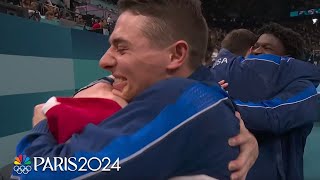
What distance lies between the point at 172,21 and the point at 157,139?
25 cm

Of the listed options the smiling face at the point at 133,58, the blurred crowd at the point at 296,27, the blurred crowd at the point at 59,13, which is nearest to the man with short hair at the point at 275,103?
the smiling face at the point at 133,58

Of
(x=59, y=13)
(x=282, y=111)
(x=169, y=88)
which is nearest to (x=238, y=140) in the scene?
(x=169, y=88)

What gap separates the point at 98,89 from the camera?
0.77 metres

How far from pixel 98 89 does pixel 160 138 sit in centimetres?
26

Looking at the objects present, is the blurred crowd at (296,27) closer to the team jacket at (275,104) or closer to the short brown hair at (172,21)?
the team jacket at (275,104)

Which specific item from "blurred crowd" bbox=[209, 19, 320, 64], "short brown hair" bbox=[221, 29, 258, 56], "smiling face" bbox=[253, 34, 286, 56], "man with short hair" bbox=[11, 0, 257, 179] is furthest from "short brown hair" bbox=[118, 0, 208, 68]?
"blurred crowd" bbox=[209, 19, 320, 64]

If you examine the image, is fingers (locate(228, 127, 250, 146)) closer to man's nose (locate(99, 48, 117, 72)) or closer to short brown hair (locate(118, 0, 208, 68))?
short brown hair (locate(118, 0, 208, 68))

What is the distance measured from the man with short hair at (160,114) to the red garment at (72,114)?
2 cm

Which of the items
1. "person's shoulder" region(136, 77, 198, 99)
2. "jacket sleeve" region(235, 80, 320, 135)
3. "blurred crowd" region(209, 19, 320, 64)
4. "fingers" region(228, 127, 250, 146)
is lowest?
"blurred crowd" region(209, 19, 320, 64)

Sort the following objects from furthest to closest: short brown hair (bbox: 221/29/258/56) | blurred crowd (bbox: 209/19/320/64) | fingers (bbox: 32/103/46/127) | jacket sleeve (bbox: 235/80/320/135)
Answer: blurred crowd (bbox: 209/19/320/64) < short brown hair (bbox: 221/29/258/56) < jacket sleeve (bbox: 235/80/320/135) < fingers (bbox: 32/103/46/127)

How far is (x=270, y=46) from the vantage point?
1512 mm

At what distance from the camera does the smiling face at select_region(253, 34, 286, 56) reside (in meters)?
1.51

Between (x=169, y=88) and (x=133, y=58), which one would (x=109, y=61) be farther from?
(x=169, y=88)

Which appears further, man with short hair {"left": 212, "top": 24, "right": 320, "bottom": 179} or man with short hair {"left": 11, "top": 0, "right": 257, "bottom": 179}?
man with short hair {"left": 212, "top": 24, "right": 320, "bottom": 179}
